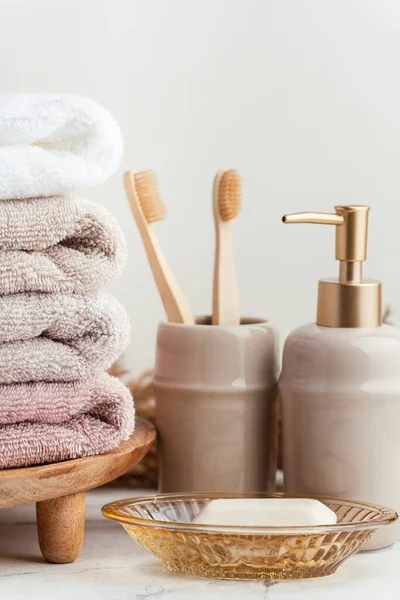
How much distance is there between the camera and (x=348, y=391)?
Answer: 699 millimetres

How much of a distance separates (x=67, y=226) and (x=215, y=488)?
27 cm

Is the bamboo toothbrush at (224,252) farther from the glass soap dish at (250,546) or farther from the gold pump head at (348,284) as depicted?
the glass soap dish at (250,546)

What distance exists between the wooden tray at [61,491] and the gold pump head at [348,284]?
7.8 inches

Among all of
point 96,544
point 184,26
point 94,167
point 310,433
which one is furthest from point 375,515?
point 184,26

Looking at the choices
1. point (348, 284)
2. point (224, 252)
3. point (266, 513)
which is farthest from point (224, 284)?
point (266, 513)

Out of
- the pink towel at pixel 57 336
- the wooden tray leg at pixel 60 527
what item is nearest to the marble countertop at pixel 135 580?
the wooden tray leg at pixel 60 527

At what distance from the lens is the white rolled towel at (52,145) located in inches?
24.8

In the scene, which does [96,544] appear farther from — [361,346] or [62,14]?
[62,14]

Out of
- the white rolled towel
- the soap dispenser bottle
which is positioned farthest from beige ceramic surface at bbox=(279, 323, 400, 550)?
the white rolled towel

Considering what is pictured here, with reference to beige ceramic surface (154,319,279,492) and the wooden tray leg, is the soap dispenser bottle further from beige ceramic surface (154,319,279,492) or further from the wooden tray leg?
the wooden tray leg

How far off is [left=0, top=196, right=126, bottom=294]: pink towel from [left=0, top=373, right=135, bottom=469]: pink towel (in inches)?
2.9

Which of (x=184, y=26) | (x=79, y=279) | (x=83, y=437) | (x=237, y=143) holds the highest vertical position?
(x=184, y=26)

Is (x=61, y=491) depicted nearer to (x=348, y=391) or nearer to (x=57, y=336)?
(x=57, y=336)

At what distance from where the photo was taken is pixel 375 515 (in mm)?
658
